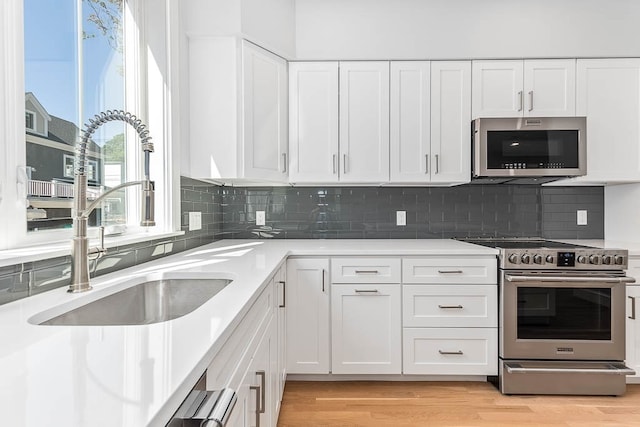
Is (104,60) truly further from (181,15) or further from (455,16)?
(455,16)

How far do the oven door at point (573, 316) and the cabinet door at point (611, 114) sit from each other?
803 mm

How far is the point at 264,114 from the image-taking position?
253cm

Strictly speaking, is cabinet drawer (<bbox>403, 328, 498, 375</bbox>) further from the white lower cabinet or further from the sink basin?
the sink basin

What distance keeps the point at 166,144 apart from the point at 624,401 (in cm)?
306

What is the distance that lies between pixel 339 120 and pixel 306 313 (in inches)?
52.3

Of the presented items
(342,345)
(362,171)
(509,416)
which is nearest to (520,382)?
(509,416)

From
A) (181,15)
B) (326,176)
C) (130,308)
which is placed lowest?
(130,308)

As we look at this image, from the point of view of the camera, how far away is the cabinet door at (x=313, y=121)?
2.69m

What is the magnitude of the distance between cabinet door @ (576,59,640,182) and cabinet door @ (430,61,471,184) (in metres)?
0.78

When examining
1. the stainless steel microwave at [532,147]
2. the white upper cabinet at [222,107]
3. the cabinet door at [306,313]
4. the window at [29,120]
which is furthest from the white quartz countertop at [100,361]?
the stainless steel microwave at [532,147]

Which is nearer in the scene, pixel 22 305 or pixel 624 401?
pixel 22 305

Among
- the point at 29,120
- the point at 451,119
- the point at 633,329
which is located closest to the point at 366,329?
the point at 451,119

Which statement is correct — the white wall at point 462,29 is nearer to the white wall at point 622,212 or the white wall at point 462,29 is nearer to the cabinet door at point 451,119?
the cabinet door at point 451,119

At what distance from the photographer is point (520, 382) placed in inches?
91.4
